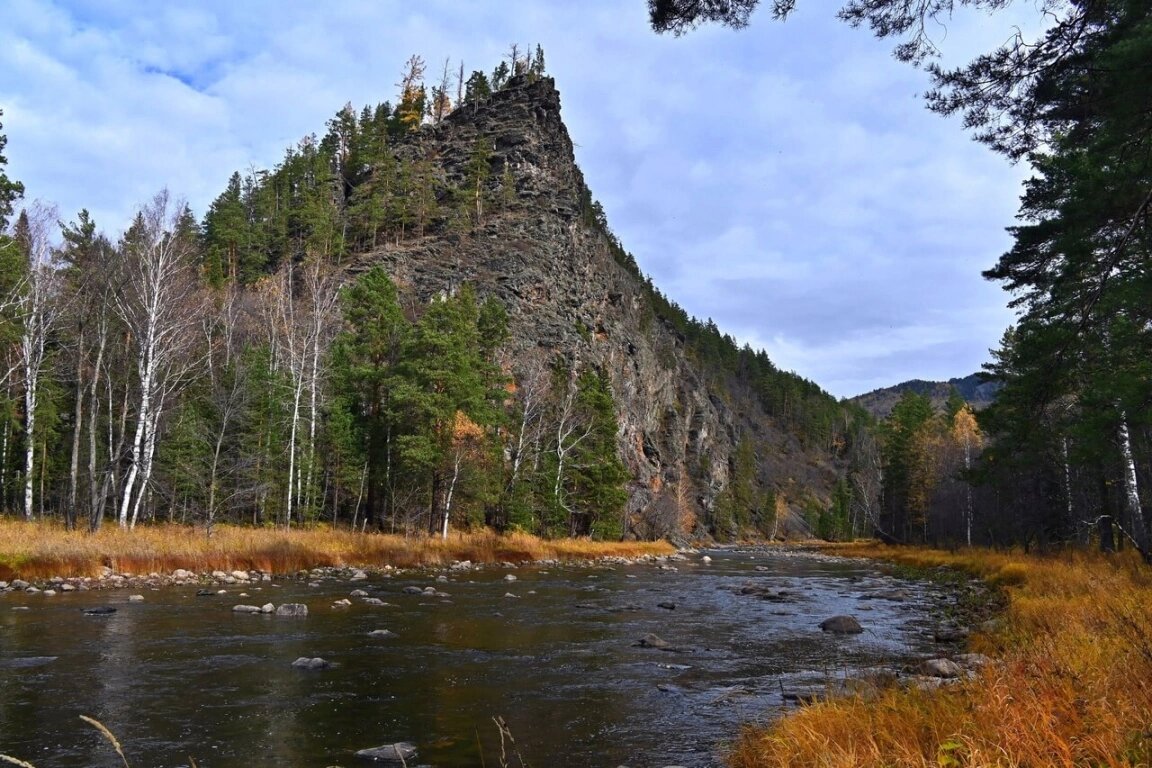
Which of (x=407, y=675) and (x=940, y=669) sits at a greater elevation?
(x=940, y=669)

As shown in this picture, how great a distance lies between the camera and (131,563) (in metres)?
20.1

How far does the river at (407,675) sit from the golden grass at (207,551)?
3.06m

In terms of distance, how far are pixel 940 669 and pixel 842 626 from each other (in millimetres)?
6527

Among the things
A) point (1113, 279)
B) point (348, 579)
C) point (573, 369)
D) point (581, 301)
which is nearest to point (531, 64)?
point (581, 301)

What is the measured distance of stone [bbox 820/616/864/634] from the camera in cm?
1475

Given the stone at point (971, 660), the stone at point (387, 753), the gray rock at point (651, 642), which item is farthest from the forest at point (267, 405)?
the stone at point (971, 660)

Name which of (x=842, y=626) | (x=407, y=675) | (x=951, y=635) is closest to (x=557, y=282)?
(x=842, y=626)

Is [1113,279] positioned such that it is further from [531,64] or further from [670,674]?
[531,64]

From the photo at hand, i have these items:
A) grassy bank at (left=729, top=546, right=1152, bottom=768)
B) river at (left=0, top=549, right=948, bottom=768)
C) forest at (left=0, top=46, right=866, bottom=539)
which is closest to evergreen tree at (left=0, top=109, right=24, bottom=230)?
forest at (left=0, top=46, right=866, bottom=539)

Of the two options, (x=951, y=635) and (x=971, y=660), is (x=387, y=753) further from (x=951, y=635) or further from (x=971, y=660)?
(x=951, y=635)

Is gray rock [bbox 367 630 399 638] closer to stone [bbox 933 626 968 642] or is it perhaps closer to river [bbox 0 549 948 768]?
river [bbox 0 549 948 768]

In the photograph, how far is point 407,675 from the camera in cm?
980

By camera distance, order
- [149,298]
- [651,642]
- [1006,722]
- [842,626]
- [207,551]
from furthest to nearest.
→ 1. [149,298]
2. [207,551]
3. [842,626]
4. [651,642]
5. [1006,722]

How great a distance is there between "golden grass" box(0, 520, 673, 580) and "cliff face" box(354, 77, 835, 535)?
861 inches
